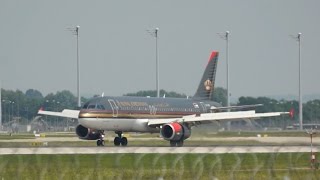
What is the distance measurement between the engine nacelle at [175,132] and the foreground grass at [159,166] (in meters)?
18.1

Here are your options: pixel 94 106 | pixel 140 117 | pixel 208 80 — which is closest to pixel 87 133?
pixel 94 106

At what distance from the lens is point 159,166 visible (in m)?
59.6

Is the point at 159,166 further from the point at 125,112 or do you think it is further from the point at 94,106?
the point at 125,112

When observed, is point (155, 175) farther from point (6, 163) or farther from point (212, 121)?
point (212, 121)

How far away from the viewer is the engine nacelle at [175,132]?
88812mm

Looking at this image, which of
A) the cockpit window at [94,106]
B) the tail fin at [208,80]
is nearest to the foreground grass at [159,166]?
the cockpit window at [94,106]

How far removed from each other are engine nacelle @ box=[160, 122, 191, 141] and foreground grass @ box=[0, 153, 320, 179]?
18.1 metres

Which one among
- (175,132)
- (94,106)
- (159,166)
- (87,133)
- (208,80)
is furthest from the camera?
(208,80)

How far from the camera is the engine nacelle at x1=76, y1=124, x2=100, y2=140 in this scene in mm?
92750

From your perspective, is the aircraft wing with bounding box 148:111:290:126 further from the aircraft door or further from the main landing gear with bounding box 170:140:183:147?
the aircraft door

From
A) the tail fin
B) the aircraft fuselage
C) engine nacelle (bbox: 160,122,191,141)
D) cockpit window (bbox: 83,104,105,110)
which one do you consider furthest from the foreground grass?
the tail fin

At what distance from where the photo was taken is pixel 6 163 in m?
60.2

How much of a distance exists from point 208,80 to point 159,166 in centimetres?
5031

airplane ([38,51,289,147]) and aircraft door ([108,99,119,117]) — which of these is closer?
airplane ([38,51,289,147])
